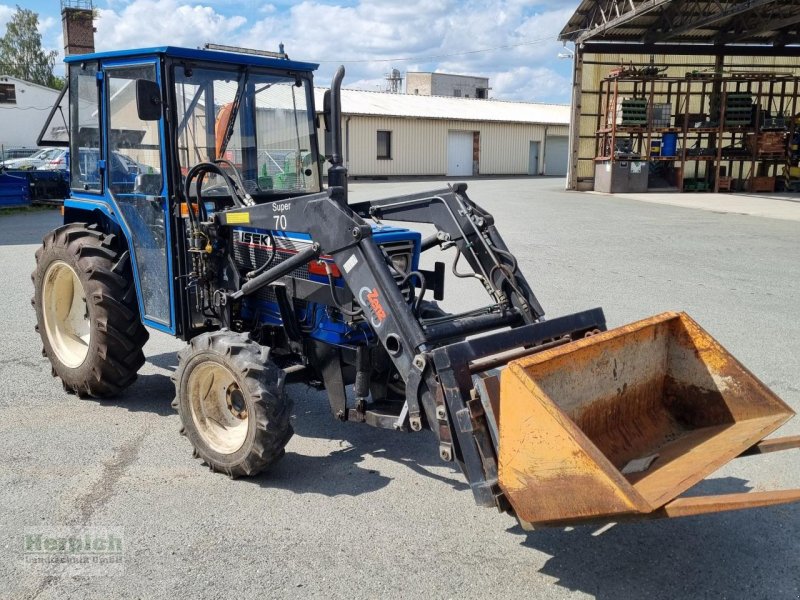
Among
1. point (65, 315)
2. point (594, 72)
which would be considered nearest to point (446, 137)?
point (594, 72)

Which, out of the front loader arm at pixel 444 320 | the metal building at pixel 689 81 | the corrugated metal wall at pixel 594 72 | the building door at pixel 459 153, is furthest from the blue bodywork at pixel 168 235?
the building door at pixel 459 153

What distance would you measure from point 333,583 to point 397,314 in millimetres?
1271

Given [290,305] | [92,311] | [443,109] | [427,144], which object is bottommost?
[92,311]

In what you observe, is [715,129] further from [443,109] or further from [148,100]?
[148,100]

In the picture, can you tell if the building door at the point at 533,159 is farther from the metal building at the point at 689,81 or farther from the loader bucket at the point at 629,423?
the loader bucket at the point at 629,423

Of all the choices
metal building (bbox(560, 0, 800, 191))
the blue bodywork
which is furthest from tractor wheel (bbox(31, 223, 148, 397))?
metal building (bbox(560, 0, 800, 191))

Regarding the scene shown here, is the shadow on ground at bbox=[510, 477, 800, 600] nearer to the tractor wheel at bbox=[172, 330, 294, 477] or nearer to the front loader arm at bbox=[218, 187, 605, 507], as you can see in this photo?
the front loader arm at bbox=[218, 187, 605, 507]

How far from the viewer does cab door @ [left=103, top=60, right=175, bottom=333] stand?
477 cm

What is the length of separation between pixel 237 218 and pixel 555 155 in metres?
39.0

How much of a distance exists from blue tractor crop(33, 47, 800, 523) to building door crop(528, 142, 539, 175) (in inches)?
1436

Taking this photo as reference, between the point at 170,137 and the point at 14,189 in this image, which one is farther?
the point at 14,189

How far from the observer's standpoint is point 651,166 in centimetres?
2494

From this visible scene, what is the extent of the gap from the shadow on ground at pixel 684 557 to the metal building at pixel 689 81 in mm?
20361

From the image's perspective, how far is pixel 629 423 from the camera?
3781 mm
